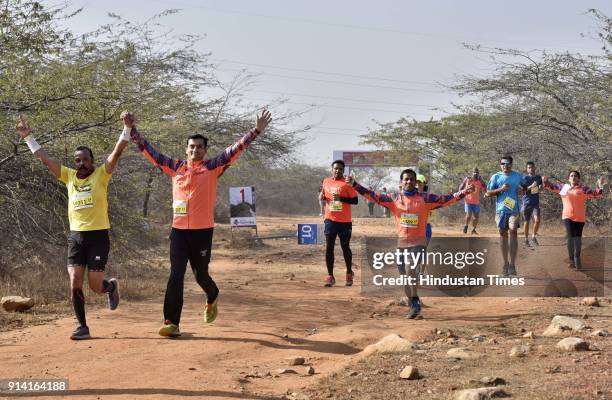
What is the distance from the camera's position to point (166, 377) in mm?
6082

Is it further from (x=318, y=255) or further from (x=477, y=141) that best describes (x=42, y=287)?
(x=477, y=141)

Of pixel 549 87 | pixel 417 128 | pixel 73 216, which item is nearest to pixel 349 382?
pixel 73 216

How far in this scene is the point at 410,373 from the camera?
237 inches

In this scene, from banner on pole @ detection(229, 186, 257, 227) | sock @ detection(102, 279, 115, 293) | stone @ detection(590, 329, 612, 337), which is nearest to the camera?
stone @ detection(590, 329, 612, 337)

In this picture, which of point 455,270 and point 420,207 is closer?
point 420,207

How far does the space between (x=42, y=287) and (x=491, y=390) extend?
7.18 meters

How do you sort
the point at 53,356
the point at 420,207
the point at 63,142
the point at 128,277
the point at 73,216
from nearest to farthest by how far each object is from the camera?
the point at 53,356 → the point at 73,216 → the point at 420,207 → the point at 63,142 → the point at 128,277

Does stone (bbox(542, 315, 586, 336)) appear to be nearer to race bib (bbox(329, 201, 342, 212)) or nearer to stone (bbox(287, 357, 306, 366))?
stone (bbox(287, 357, 306, 366))

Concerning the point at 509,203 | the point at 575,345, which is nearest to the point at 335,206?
the point at 509,203

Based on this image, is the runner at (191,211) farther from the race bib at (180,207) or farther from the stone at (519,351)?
the stone at (519,351)

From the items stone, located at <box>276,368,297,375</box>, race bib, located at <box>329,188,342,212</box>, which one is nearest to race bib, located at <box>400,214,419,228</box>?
race bib, located at <box>329,188,342,212</box>

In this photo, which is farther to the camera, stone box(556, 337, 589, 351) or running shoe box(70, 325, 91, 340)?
running shoe box(70, 325, 91, 340)

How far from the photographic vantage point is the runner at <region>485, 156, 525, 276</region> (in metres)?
12.2

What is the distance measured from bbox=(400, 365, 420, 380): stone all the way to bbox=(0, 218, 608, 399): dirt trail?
2.27 feet
